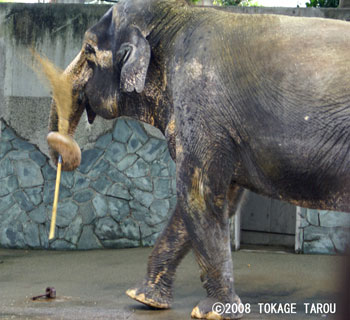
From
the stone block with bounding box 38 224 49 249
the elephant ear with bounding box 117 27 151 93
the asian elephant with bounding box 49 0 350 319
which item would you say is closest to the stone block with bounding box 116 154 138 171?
the stone block with bounding box 38 224 49 249

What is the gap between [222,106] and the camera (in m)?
3.98

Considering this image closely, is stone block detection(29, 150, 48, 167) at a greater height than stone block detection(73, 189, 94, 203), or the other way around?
stone block detection(29, 150, 48, 167)

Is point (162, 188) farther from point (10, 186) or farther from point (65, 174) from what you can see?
point (10, 186)

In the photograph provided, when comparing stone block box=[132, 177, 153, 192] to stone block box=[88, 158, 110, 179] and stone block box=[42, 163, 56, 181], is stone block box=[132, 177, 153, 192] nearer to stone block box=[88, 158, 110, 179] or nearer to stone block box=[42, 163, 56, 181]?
stone block box=[88, 158, 110, 179]

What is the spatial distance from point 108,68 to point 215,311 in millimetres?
1828

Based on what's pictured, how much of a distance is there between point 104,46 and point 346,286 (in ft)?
12.5

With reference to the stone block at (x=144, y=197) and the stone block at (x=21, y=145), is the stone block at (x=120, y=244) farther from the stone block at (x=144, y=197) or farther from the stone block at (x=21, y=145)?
the stone block at (x=21, y=145)

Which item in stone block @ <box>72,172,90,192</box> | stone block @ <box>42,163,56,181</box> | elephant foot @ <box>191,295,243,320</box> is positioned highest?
stone block @ <box>42,163,56,181</box>

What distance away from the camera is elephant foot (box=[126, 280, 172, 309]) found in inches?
180

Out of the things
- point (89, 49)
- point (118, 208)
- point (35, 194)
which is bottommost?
point (118, 208)

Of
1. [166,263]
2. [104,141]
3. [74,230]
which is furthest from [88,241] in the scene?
[166,263]

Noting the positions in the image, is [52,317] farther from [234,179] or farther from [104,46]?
[104,46]

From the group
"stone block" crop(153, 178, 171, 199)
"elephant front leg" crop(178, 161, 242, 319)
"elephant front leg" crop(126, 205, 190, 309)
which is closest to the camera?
"elephant front leg" crop(178, 161, 242, 319)

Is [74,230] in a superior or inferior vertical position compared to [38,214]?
inferior
